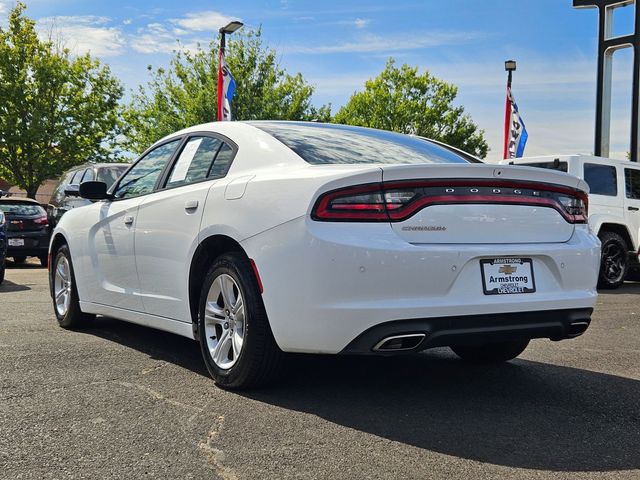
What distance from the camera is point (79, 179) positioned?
14.0 m

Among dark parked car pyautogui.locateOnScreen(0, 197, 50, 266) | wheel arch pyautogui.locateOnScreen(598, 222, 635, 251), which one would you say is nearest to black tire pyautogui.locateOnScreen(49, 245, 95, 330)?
wheel arch pyautogui.locateOnScreen(598, 222, 635, 251)

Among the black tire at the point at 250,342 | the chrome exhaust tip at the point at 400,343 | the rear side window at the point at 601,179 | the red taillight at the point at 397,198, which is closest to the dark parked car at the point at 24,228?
the rear side window at the point at 601,179

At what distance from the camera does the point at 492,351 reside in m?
4.87

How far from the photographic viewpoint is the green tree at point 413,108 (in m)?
47.0

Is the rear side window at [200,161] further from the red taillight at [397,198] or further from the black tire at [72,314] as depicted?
the black tire at [72,314]

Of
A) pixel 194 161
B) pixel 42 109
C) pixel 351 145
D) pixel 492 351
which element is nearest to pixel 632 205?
pixel 492 351

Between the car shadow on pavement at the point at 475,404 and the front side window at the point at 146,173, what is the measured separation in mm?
1158

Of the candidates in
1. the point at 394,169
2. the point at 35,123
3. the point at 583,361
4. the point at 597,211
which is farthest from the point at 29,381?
the point at 35,123

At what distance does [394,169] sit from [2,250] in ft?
27.6

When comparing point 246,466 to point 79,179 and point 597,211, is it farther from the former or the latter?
point 79,179

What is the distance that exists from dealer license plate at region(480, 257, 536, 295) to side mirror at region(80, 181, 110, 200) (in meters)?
3.17

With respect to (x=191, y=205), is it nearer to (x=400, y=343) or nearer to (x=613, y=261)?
(x=400, y=343)

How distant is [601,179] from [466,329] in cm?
878

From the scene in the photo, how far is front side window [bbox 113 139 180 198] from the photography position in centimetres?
511
